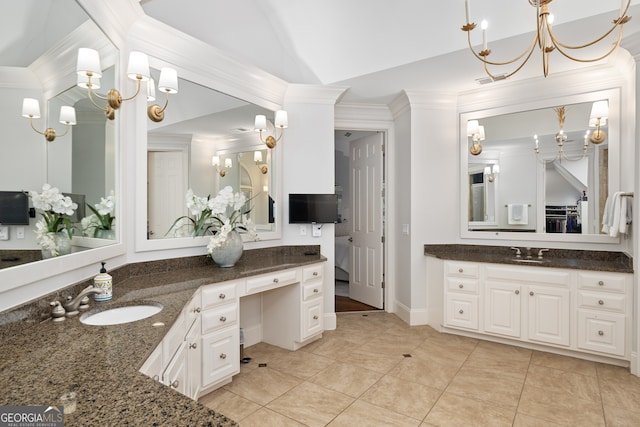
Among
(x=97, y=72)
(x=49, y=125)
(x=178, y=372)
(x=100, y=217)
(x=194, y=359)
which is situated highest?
(x=97, y=72)

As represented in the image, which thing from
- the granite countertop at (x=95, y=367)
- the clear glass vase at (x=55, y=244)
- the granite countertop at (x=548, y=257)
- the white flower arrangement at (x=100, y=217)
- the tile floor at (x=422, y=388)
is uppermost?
the white flower arrangement at (x=100, y=217)

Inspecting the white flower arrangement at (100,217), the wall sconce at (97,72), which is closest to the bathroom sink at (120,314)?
the white flower arrangement at (100,217)

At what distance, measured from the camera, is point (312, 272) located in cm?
330

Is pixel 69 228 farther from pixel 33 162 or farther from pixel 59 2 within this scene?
pixel 59 2

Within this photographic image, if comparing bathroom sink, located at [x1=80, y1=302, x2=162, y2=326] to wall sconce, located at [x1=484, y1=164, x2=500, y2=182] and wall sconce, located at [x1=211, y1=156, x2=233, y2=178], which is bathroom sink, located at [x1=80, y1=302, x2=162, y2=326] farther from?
wall sconce, located at [x1=484, y1=164, x2=500, y2=182]

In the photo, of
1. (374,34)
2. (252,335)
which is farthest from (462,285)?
(374,34)

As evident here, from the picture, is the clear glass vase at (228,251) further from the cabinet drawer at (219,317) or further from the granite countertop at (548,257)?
the granite countertop at (548,257)

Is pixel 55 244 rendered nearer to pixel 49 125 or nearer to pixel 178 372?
pixel 49 125

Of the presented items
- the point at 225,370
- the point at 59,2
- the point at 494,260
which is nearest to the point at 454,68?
the point at 494,260

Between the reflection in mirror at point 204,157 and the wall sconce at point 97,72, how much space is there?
1.53 feet

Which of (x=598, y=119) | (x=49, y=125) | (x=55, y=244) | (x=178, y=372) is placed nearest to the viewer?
(x=49, y=125)

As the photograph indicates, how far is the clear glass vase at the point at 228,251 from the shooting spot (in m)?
2.77

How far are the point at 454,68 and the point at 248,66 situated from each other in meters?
1.96

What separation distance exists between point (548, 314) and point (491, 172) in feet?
5.16
